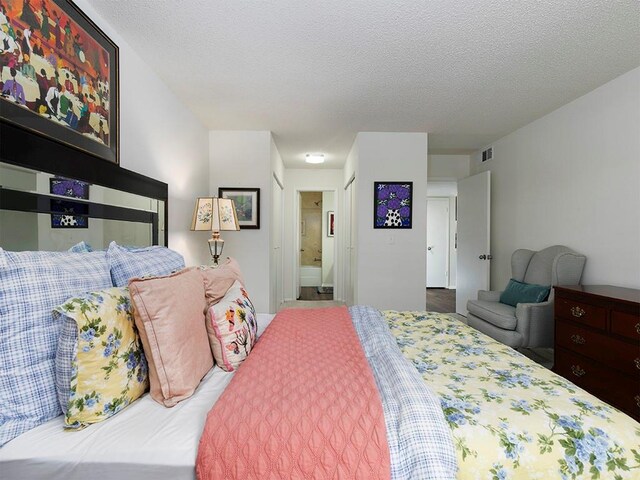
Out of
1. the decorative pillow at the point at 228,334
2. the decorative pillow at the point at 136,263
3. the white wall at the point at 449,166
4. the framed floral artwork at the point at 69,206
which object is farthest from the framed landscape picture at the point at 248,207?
the white wall at the point at 449,166

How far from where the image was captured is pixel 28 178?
1.23m

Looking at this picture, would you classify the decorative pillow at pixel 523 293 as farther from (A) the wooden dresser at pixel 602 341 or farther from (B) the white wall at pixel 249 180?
(B) the white wall at pixel 249 180

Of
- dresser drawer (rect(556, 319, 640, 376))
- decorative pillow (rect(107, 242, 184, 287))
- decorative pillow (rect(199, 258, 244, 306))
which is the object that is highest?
decorative pillow (rect(107, 242, 184, 287))

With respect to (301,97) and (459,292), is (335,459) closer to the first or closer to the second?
(301,97)

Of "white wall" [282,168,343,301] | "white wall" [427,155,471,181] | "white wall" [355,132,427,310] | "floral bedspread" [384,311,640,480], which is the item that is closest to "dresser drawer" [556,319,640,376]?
"floral bedspread" [384,311,640,480]

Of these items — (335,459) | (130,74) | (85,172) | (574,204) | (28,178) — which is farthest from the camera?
(574,204)

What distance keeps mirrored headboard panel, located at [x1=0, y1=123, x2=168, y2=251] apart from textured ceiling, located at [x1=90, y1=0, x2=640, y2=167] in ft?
3.12

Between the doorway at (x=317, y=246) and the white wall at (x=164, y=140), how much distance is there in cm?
298

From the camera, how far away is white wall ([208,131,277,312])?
148 inches

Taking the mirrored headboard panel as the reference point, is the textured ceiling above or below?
above

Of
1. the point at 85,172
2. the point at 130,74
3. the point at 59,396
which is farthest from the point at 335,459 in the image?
the point at 130,74

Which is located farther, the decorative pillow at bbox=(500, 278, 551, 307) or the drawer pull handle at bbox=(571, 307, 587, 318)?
the decorative pillow at bbox=(500, 278, 551, 307)

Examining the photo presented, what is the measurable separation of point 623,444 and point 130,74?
300 cm

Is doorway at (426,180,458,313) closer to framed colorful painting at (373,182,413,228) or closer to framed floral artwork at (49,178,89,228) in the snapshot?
framed colorful painting at (373,182,413,228)
